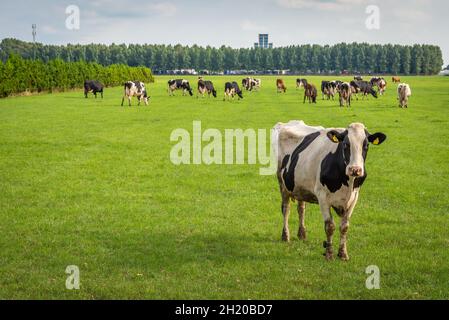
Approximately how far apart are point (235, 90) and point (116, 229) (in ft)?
144

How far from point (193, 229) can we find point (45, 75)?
52.6 m

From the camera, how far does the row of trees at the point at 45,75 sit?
50484 millimetres

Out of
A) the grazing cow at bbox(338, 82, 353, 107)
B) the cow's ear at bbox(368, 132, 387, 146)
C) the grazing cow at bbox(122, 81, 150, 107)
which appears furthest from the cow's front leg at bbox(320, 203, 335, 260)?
the grazing cow at bbox(122, 81, 150, 107)

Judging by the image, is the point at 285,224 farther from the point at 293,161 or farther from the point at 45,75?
the point at 45,75

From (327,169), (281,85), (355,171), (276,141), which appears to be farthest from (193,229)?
(281,85)

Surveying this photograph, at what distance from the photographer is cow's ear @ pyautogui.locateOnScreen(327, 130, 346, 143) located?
8.14m

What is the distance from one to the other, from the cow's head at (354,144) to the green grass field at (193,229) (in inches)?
64.6

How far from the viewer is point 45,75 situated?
190 ft

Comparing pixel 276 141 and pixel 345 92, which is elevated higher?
pixel 345 92

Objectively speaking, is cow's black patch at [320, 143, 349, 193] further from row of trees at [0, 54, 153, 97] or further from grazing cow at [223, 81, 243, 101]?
row of trees at [0, 54, 153, 97]

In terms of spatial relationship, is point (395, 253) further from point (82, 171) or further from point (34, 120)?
point (34, 120)

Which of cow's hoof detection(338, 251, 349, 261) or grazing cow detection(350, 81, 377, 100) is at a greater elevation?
grazing cow detection(350, 81, 377, 100)

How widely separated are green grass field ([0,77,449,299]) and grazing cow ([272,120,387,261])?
733 millimetres
